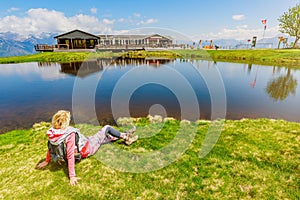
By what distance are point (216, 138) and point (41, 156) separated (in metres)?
6.74

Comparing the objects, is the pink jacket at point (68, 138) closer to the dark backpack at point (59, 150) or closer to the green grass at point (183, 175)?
the dark backpack at point (59, 150)

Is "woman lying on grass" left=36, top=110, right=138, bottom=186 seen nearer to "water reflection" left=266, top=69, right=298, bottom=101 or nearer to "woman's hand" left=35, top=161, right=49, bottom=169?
"woman's hand" left=35, top=161, right=49, bottom=169

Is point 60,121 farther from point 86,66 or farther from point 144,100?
point 86,66

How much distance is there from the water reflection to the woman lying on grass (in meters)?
16.4

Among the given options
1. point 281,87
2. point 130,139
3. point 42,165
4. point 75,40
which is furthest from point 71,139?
point 75,40

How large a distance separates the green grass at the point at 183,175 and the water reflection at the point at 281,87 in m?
12.1

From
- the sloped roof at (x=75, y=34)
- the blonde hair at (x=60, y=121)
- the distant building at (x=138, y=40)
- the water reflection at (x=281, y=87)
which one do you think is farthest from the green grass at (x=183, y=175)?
A: the distant building at (x=138, y=40)

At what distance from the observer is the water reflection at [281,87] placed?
16922mm

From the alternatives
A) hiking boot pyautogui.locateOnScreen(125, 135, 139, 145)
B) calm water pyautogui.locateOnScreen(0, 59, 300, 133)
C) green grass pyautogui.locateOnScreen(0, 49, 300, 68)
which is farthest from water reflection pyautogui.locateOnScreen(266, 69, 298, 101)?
green grass pyautogui.locateOnScreen(0, 49, 300, 68)

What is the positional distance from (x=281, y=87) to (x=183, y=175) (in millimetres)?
21162

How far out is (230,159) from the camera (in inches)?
216

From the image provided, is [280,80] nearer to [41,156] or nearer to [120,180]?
[120,180]

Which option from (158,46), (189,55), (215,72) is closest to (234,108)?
(215,72)

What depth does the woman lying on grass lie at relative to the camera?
4457 millimetres
